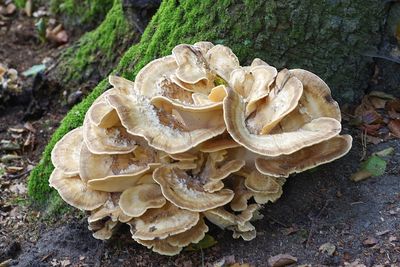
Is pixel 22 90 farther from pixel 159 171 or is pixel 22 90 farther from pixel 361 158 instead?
pixel 361 158

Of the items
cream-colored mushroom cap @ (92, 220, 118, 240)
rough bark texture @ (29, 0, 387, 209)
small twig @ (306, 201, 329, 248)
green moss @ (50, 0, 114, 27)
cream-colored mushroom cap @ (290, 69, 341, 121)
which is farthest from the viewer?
green moss @ (50, 0, 114, 27)

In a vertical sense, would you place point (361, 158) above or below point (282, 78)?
below

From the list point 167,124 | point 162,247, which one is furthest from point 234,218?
point 167,124

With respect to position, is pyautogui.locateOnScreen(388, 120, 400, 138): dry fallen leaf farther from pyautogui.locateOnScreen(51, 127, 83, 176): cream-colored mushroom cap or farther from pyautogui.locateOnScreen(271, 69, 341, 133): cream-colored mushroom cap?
pyautogui.locateOnScreen(51, 127, 83, 176): cream-colored mushroom cap

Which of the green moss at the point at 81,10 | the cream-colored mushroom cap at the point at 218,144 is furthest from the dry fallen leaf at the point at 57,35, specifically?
the cream-colored mushroom cap at the point at 218,144

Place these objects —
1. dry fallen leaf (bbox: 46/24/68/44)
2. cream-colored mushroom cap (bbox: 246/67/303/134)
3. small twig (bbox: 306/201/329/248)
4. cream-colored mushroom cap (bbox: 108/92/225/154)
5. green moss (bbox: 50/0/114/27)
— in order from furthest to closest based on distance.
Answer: dry fallen leaf (bbox: 46/24/68/44), green moss (bbox: 50/0/114/27), small twig (bbox: 306/201/329/248), cream-colored mushroom cap (bbox: 246/67/303/134), cream-colored mushroom cap (bbox: 108/92/225/154)

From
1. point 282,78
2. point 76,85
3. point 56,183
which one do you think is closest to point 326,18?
point 282,78

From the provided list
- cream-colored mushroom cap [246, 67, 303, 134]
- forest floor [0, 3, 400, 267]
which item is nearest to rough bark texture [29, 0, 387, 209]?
forest floor [0, 3, 400, 267]

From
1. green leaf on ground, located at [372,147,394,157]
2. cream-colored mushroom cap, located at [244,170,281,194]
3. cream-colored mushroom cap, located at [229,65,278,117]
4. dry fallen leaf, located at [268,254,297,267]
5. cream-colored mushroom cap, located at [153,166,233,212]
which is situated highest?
cream-colored mushroom cap, located at [229,65,278,117]

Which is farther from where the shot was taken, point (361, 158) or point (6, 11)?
point (6, 11)
